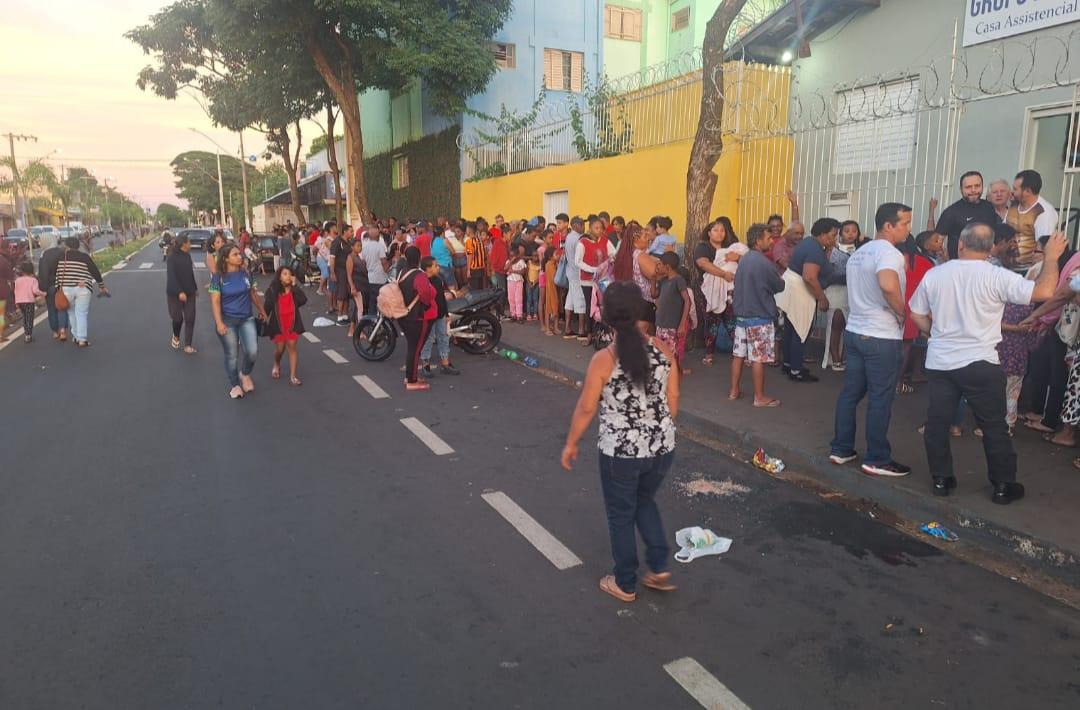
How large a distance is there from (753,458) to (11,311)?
42.5 feet

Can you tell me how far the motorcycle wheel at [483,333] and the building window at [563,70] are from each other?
1682 cm

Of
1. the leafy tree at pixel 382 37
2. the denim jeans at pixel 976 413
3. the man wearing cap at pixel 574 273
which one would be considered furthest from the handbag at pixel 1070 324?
the leafy tree at pixel 382 37

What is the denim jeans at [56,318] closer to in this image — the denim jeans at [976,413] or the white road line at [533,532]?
the white road line at [533,532]

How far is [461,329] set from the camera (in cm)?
1061

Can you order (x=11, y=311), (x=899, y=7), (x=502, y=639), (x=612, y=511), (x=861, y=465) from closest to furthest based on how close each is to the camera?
1. (x=502, y=639)
2. (x=612, y=511)
3. (x=861, y=465)
4. (x=899, y=7)
5. (x=11, y=311)

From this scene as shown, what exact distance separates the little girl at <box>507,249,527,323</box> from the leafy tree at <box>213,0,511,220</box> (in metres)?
9.44

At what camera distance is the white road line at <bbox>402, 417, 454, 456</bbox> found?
622cm

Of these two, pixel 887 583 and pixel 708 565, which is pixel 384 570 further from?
pixel 887 583

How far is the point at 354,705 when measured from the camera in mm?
2895

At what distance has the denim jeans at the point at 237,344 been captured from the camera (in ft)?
26.9

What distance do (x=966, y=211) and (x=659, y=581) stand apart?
5332 millimetres

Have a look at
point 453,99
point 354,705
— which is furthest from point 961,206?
point 453,99

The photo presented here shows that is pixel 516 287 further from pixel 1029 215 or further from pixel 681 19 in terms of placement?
pixel 681 19

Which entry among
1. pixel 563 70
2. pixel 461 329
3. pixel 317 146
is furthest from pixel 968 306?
pixel 317 146
